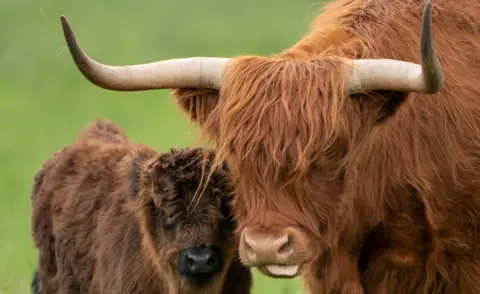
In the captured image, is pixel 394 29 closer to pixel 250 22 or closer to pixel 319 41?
pixel 319 41

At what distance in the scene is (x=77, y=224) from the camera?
7.93 meters

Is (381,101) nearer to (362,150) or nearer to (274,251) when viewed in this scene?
(362,150)

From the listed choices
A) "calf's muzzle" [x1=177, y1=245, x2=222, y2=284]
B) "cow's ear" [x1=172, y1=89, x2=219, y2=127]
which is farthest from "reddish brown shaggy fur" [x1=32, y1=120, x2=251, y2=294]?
"cow's ear" [x1=172, y1=89, x2=219, y2=127]

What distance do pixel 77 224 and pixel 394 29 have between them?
8.94 ft

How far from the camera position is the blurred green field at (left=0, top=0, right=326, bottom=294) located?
16.7 metres

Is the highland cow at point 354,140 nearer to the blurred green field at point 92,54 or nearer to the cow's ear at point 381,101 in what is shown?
the cow's ear at point 381,101

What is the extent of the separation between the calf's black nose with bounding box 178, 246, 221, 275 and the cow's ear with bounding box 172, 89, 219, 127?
1.00 metres

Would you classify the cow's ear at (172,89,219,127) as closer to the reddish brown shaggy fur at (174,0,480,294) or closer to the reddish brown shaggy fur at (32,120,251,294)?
the reddish brown shaggy fur at (174,0,480,294)

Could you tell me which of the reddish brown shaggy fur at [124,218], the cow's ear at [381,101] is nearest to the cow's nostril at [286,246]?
the cow's ear at [381,101]

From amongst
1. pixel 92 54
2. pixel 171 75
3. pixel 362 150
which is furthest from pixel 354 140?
pixel 92 54

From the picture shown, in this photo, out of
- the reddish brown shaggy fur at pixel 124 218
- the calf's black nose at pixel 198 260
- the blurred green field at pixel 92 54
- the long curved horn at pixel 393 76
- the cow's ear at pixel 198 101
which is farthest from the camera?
the blurred green field at pixel 92 54

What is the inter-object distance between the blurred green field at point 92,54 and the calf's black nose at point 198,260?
5.23 meters

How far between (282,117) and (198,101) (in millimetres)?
532

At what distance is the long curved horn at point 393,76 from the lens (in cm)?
526
